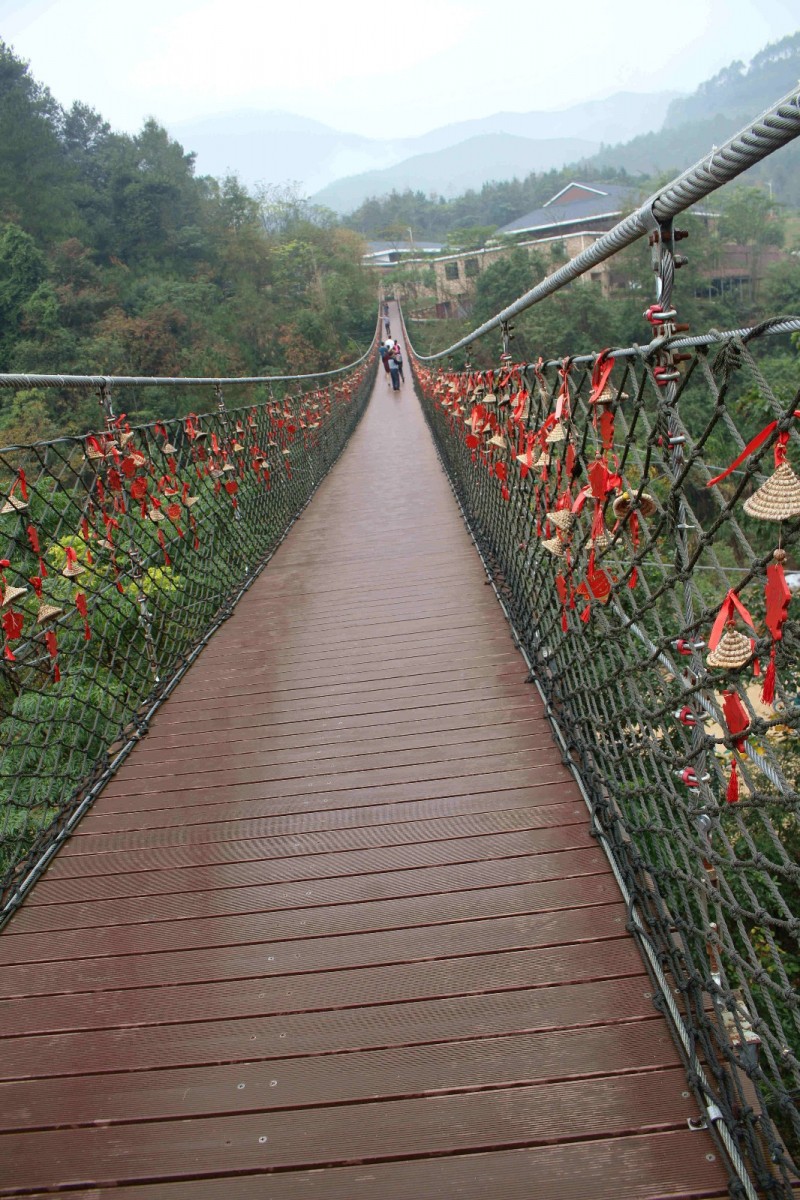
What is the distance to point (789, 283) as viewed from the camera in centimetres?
2723

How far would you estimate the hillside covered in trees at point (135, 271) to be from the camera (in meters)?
21.3

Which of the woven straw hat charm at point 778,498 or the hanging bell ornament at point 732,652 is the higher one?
the woven straw hat charm at point 778,498

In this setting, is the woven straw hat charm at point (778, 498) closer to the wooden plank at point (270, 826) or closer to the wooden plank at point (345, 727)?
the wooden plank at point (270, 826)

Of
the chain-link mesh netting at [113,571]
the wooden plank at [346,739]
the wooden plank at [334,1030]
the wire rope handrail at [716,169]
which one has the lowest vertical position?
the wooden plank at [334,1030]

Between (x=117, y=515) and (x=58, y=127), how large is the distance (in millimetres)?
36429

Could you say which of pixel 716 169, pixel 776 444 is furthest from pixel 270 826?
pixel 716 169

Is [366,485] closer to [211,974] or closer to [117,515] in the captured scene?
[117,515]

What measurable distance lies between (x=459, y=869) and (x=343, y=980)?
0.34 metres

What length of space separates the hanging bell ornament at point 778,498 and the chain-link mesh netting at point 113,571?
4.68 feet

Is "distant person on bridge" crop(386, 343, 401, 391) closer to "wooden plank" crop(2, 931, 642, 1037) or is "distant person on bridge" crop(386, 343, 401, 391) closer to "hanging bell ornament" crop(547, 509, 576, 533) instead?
"hanging bell ornament" crop(547, 509, 576, 533)

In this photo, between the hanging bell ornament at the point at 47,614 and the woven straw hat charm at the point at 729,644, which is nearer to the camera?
the woven straw hat charm at the point at 729,644

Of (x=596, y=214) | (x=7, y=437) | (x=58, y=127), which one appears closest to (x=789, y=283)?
(x=596, y=214)

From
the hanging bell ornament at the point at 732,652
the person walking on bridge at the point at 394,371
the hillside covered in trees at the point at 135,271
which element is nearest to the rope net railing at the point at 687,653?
the hanging bell ornament at the point at 732,652

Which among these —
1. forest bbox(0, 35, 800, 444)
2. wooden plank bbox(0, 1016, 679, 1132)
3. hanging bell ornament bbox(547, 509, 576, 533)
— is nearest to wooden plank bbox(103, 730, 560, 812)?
hanging bell ornament bbox(547, 509, 576, 533)
